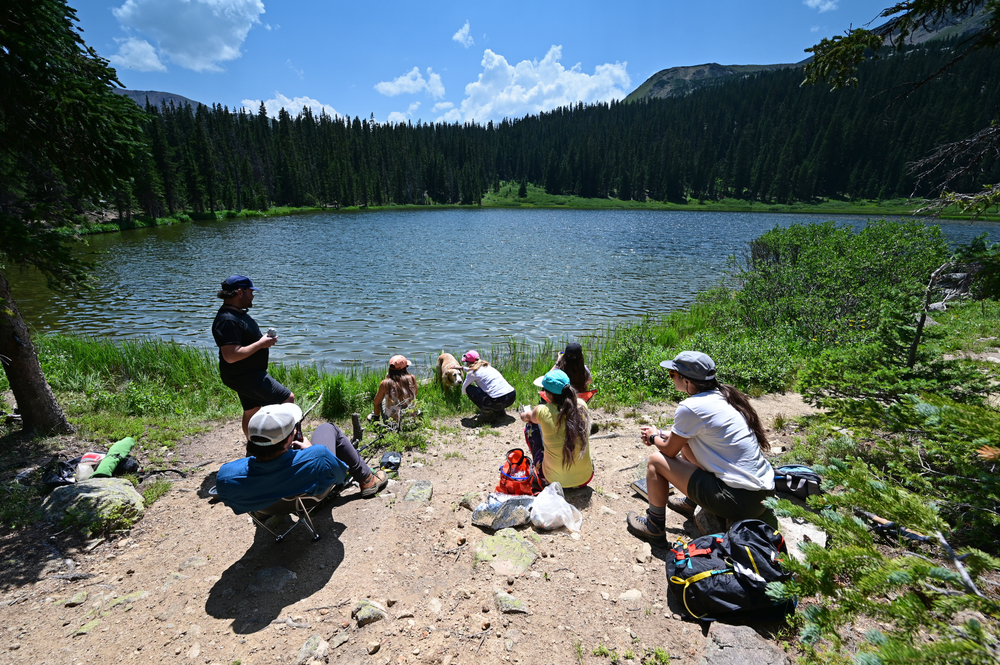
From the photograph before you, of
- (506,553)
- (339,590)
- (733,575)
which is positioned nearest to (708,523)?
(733,575)

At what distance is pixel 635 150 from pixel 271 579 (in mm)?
158257

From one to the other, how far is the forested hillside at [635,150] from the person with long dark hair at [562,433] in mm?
82024

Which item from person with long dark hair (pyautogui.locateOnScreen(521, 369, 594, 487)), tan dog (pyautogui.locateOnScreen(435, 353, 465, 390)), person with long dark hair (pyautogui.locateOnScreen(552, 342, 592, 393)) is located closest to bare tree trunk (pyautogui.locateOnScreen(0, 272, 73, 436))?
tan dog (pyautogui.locateOnScreen(435, 353, 465, 390))

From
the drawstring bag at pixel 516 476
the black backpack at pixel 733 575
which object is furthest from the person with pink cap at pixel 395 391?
the black backpack at pixel 733 575

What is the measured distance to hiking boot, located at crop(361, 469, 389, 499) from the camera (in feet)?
17.8

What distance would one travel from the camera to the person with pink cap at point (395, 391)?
7531 mm

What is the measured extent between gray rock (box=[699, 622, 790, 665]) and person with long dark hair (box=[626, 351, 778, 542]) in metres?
1.09

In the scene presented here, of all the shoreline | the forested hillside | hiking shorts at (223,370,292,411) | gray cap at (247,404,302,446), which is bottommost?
hiking shorts at (223,370,292,411)

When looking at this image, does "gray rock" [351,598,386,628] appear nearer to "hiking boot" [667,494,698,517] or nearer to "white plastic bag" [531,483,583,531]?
"white plastic bag" [531,483,583,531]

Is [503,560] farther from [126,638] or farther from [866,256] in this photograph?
[866,256]

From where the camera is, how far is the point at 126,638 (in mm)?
3406

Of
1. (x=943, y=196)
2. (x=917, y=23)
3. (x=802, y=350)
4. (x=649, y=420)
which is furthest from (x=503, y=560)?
(x=802, y=350)

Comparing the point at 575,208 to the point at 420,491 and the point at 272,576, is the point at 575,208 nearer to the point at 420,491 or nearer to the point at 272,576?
the point at 420,491

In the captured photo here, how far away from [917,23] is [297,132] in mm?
153658
